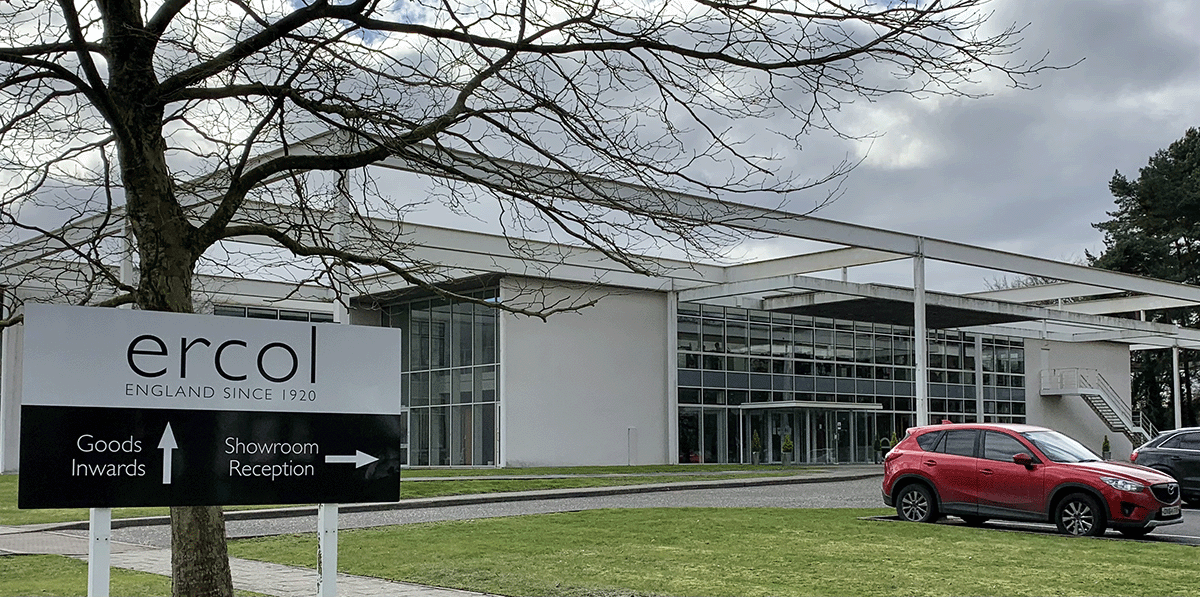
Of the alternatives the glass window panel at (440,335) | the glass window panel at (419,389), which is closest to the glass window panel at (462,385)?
the glass window panel at (440,335)

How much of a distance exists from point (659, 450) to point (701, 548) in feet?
91.3

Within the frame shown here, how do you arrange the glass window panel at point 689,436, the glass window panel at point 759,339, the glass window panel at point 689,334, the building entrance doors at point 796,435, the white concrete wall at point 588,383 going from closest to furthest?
the white concrete wall at point 588,383, the glass window panel at point 689,436, the glass window panel at point 689,334, the building entrance doors at point 796,435, the glass window panel at point 759,339

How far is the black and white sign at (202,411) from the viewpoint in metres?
6.68

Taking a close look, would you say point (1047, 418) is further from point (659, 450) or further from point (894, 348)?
point (659, 450)

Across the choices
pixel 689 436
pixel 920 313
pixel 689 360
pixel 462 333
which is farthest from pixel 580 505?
pixel 689 360

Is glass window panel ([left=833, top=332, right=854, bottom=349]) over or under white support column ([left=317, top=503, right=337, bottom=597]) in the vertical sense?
over

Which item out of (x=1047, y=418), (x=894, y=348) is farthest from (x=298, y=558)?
(x=1047, y=418)

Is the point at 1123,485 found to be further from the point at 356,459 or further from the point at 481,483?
the point at 481,483

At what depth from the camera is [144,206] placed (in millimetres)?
8094

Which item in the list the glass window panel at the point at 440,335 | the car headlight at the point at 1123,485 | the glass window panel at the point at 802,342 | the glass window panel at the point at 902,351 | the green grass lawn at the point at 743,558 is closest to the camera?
the green grass lawn at the point at 743,558

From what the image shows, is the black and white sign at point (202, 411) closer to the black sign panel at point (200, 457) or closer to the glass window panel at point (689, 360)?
the black sign panel at point (200, 457)

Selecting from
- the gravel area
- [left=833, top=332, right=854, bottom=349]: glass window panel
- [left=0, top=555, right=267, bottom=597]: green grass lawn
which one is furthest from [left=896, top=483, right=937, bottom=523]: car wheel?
[left=833, top=332, right=854, bottom=349]: glass window panel

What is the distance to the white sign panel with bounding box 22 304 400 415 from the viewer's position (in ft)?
22.0

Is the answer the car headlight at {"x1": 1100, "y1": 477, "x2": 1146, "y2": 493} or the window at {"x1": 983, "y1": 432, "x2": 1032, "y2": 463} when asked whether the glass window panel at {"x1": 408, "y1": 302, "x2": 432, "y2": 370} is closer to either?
the window at {"x1": 983, "y1": 432, "x2": 1032, "y2": 463}
